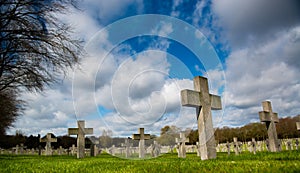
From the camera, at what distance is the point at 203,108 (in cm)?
672

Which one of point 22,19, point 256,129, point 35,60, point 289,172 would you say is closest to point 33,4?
point 22,19

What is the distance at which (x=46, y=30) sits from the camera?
872 centimetres

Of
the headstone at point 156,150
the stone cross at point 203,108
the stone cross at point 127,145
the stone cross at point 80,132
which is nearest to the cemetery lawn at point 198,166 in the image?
the stone cross at point 203,108

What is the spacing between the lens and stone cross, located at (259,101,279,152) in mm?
9836

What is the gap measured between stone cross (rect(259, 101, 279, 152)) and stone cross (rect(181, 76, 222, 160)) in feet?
13.4

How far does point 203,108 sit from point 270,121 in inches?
214

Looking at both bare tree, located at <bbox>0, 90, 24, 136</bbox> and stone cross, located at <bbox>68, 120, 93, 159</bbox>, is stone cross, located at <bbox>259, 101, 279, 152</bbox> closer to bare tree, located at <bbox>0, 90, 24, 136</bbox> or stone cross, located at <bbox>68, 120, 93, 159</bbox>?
stone cross, located at <bbox>68, 120, 93, 159</bbox>

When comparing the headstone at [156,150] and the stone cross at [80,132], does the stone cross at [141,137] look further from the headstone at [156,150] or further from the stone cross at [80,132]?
the stone cross at [80,132]

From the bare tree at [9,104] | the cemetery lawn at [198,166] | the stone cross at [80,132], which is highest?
the bare tree at [9,104]

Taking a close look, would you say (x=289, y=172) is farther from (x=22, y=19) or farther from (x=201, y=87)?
(x=22, y=19)

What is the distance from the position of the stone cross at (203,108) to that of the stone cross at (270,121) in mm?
4072

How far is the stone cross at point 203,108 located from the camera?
6316mm

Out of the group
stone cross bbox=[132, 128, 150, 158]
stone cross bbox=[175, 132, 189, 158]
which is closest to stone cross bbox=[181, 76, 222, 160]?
stone cross bbox=[175, 132, 189, 158]

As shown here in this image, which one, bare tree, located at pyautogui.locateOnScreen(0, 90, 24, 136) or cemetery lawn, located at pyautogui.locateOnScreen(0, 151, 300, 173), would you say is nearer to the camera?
cemetery lawn, located at pyautogui.locateOnScreen(0, 151, 300, 173)
